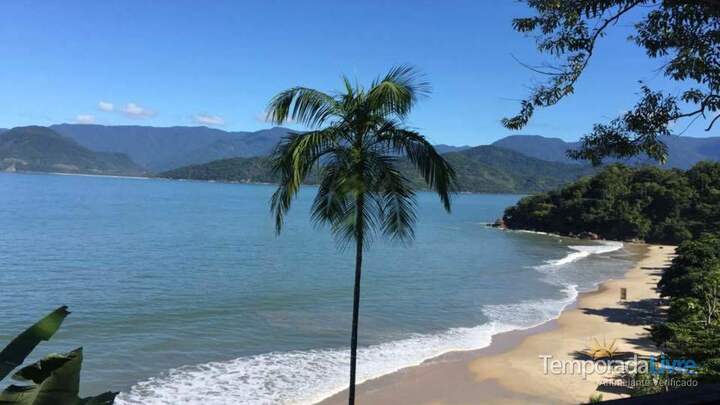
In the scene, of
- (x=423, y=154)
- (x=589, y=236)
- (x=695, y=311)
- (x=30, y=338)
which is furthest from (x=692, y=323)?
(x=589, y=236)

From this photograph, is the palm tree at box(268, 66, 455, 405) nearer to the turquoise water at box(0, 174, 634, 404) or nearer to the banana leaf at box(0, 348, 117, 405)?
the banana leaf at box(0, 348, 117, 405)

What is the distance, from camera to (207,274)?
34969 mm

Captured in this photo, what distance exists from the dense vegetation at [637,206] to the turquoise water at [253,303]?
25.8 meters

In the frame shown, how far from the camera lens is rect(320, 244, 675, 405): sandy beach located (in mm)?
15195

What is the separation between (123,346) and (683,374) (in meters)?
16.8

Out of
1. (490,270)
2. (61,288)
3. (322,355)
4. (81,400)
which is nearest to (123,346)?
(322,355)

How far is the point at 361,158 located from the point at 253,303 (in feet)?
67.9

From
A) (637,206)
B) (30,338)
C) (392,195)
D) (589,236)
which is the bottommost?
(589,236)

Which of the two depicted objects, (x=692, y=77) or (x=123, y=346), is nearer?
(x=692, y=77)

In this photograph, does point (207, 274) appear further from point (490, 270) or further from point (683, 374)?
point (683, 374)

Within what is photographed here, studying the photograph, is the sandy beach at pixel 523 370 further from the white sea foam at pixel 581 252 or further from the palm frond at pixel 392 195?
the white sea foam at pixel 581 252

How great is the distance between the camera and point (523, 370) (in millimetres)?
17828

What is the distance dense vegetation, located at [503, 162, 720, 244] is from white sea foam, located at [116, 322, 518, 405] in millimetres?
68540

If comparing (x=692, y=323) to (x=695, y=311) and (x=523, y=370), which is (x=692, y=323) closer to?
(x=695, y=311)
